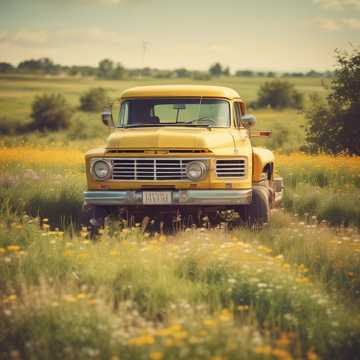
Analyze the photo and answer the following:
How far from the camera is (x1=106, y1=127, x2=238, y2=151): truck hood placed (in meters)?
9.53

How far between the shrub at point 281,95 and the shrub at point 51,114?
23.1 metres

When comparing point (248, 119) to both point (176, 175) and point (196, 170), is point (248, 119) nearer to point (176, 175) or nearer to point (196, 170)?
point (196, 170)

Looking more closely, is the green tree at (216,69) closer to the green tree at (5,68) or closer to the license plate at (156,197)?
the green tree at (5,68)

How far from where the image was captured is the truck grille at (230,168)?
9.55 metres

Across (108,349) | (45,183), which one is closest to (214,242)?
(108,349)

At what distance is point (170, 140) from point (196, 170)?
509 mm

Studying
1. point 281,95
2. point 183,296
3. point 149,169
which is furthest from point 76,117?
point 183,296

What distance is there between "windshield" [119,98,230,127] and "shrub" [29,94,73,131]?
42.2 metres

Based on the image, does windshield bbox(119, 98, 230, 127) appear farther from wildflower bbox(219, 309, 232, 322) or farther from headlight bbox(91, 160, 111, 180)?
wildflower bbox(219, 309, 232, 322)

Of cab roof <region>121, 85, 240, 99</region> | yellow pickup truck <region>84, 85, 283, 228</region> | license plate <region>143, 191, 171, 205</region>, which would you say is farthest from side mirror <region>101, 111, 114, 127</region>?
license plate <region>143, 191, 171, 205</region>

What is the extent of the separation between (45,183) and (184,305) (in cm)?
836

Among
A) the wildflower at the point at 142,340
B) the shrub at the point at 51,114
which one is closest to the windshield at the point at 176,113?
the wildflower at the point at 142,340

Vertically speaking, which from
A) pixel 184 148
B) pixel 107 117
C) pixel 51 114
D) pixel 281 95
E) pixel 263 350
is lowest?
pixel 51 114

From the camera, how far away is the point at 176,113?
1073 centimetres
